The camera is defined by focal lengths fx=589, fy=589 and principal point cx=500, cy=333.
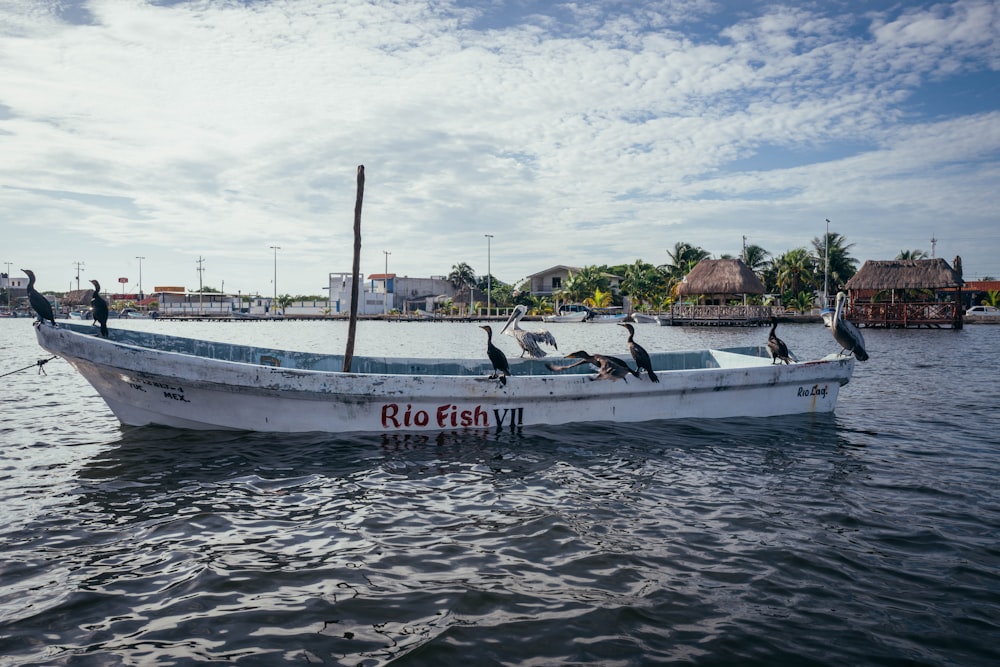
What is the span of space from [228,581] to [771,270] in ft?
226

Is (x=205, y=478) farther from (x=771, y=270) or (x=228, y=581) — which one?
(x=771, y=270)

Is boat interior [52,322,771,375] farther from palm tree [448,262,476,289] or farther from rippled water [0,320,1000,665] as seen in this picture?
palm tree [448,262,476,289]

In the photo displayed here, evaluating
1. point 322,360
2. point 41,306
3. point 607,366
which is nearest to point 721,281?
point 607,366

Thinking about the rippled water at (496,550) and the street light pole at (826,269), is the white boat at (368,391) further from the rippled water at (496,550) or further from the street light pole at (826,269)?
the street light pole at (826,269)

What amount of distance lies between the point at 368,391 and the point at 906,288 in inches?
1961

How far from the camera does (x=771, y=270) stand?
64.6 meters

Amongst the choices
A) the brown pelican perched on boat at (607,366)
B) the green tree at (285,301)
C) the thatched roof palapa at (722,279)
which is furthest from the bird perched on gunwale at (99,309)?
the green tree at (285,301)

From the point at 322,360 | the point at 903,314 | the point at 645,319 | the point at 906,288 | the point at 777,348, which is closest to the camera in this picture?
the point at 777,348

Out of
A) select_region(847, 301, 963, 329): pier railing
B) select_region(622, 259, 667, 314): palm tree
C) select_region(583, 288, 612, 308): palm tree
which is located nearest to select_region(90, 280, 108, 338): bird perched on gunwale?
select_region(847, 301, 963, 329): pier railing

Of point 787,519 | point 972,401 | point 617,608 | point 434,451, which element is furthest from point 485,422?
point 972,401

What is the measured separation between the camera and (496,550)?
489cm

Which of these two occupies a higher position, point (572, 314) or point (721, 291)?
point (721, 291)

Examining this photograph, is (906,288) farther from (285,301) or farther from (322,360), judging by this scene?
(285,301)

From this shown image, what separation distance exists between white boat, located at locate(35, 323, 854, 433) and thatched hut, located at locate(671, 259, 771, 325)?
42.0 m
